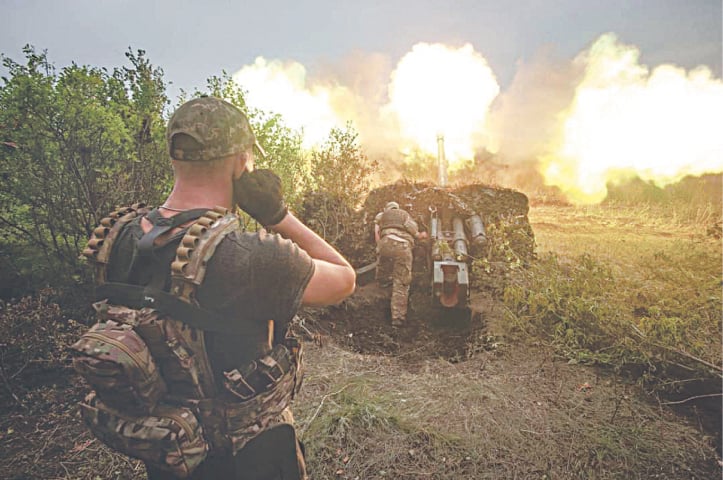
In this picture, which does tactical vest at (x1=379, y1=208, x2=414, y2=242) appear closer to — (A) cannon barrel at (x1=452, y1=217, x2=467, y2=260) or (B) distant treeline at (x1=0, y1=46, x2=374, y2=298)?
(A) cannon barrel at (x1=452, y1=217, x2=467, y2=260)

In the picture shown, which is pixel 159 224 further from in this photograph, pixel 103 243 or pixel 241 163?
pixel 241 163

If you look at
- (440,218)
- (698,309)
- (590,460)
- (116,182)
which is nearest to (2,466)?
(116,182)

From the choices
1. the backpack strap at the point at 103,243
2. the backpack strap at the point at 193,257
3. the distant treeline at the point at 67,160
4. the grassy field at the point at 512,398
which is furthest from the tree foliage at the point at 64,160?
the backpack strap at the point at 193,257

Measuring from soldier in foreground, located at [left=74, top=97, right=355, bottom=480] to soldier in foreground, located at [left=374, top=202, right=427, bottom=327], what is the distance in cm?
480

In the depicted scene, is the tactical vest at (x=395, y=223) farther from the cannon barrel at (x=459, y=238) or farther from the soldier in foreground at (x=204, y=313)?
the soldier in foreground at (x=204, y=313)

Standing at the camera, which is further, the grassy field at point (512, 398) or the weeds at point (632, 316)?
the weeds at point (632, 316)

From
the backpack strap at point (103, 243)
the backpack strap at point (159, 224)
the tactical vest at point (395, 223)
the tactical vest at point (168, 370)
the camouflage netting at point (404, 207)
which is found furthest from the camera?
the camouflage netting at point (404, 207)

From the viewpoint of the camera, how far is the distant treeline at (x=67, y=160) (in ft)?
12.7

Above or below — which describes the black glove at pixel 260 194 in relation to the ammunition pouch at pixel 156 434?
above

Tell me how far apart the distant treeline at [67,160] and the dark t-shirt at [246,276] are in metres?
3.45

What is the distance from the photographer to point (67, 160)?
13.6 feet

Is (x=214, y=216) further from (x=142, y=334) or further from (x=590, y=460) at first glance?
(x=590, y=460)

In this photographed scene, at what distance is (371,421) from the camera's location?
376 cm

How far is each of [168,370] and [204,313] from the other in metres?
0.29
